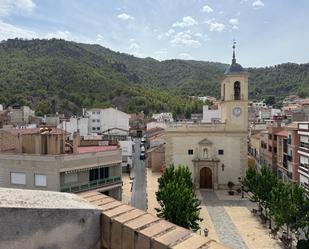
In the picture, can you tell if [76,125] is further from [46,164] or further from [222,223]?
[222,223]

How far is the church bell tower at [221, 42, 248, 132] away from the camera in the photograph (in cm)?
4262

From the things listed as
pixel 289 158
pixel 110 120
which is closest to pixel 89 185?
pixel 289 158

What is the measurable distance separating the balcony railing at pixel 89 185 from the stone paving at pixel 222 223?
9093 millimetres

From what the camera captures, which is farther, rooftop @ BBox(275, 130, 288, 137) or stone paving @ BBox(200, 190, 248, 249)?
rooftop @ BBox(275, 130, 288, 137)

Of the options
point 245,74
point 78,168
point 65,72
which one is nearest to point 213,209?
point 78,168

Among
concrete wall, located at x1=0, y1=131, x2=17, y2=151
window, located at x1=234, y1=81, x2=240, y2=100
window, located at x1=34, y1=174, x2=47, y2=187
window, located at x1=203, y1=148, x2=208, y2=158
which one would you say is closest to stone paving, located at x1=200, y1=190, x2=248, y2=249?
window, located at x1=203, y1=148, x2=208, y2=158

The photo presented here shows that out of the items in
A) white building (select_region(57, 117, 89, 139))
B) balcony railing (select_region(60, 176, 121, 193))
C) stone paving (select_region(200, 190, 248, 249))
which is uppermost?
white building (select_region(57, 117, 89, 139))

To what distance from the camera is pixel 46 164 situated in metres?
25.5

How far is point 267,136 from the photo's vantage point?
51312mm

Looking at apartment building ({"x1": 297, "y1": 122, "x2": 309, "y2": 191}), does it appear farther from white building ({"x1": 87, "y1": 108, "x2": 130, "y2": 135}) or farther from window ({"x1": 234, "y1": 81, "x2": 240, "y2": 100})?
white building ({"x1": 87, "y1": 108, "x2": 130, "y2": 135})

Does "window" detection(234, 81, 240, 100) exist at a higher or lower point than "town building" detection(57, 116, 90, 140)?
higher

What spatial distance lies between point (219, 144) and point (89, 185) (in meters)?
19.8

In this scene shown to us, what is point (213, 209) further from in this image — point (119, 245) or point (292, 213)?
point (119, 245)

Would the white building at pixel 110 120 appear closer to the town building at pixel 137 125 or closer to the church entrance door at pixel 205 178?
the town building at pixel 137 125
